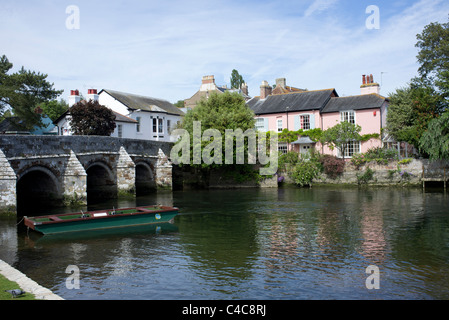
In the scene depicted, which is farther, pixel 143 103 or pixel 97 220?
pixel 143 103

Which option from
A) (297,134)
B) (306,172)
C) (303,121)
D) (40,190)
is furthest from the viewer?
(303,121)

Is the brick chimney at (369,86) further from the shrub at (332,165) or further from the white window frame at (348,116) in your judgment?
the shrub at (332,165)

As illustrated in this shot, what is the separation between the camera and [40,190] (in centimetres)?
3055

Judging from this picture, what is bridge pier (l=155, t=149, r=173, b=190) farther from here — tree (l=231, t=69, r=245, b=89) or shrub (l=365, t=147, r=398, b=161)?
tree (l=231, t=69, r=245, b=89)

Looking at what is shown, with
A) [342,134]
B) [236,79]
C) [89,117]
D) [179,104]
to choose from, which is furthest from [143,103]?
[179,104]

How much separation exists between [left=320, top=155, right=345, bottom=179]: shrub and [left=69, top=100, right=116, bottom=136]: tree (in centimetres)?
2280

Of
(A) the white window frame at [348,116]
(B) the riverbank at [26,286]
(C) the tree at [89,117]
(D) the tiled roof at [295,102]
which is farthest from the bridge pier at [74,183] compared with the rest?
(A) the white window frame at [348,116]

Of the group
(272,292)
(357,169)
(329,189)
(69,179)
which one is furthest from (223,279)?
(357,169)

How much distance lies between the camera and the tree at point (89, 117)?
1606 inches

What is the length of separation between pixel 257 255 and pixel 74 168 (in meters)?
18.7

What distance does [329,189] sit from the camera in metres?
40.6

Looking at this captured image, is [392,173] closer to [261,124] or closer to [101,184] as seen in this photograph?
[261,124]

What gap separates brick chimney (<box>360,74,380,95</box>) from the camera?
1837 inches
